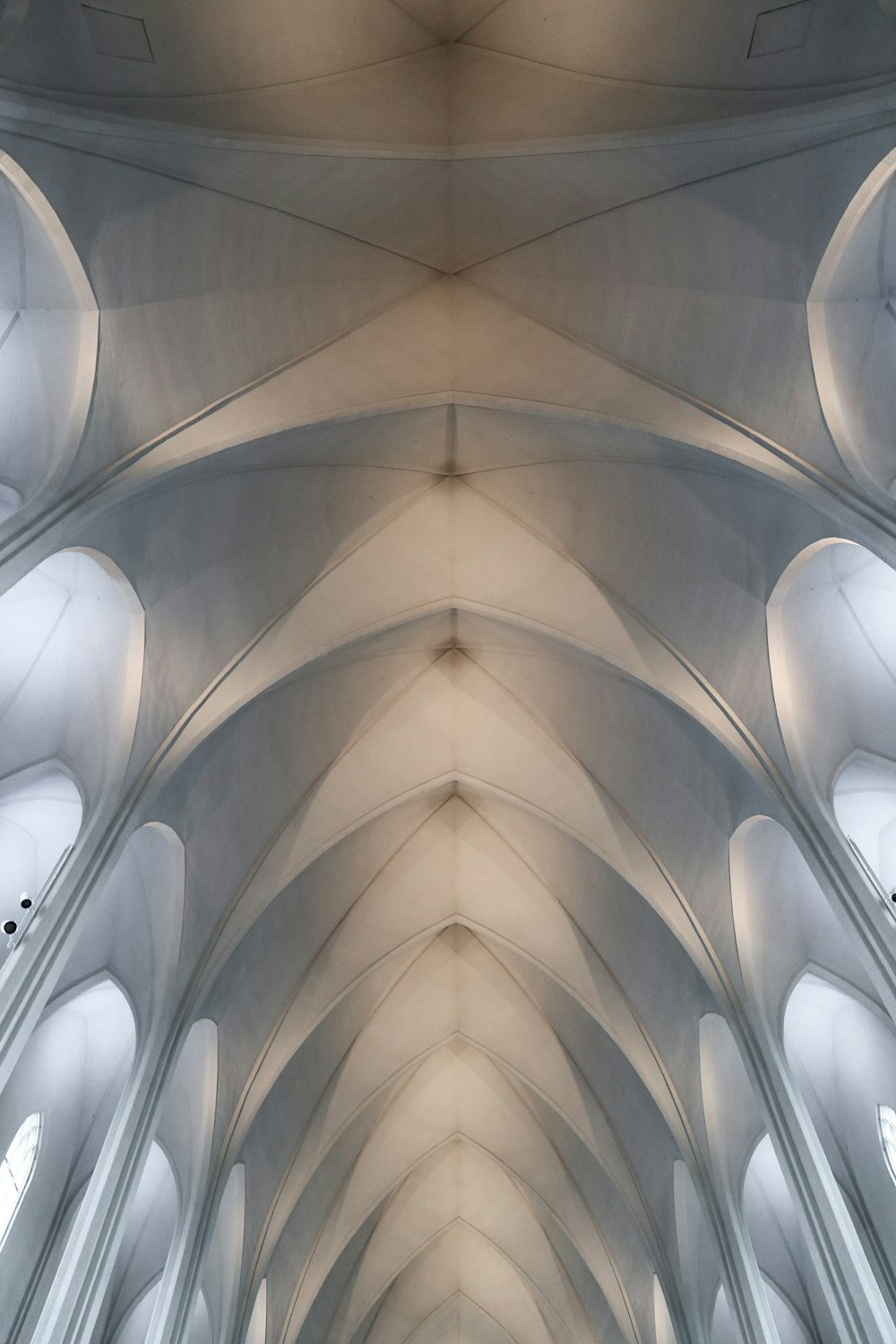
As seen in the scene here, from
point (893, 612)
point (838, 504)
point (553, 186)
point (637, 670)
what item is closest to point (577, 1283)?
point (637, 670)

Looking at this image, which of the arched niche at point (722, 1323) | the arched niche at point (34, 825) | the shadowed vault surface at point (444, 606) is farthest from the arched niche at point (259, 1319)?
the arched niche at point (34, 825)

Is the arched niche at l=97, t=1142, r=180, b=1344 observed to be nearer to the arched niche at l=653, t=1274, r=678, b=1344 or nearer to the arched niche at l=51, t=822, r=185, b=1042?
the arched niche at l=51, t=822, r=185, b=1042

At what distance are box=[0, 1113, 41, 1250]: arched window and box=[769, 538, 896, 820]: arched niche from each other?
390 inches

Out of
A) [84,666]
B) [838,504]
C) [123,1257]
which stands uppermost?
[838,504]

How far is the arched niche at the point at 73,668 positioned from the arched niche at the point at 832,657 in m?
7.44

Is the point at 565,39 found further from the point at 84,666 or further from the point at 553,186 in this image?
the point at 84,666

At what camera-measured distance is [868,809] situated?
1109 cm

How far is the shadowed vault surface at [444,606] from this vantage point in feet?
30.1

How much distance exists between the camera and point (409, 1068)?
66.5 ft

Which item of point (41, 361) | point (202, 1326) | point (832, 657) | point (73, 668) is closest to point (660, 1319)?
point (202, 1326)

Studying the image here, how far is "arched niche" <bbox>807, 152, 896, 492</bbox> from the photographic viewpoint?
911cm

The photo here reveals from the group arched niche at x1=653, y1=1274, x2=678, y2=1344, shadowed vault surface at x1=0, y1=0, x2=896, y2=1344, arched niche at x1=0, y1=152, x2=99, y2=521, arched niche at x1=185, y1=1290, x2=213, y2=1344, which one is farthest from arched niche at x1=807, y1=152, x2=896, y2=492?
arched niche at x1=185, y1=1290, x2=213, y2=1344

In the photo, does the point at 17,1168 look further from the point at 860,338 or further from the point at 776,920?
the point at 860,338

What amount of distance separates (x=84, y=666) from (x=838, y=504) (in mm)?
8193
